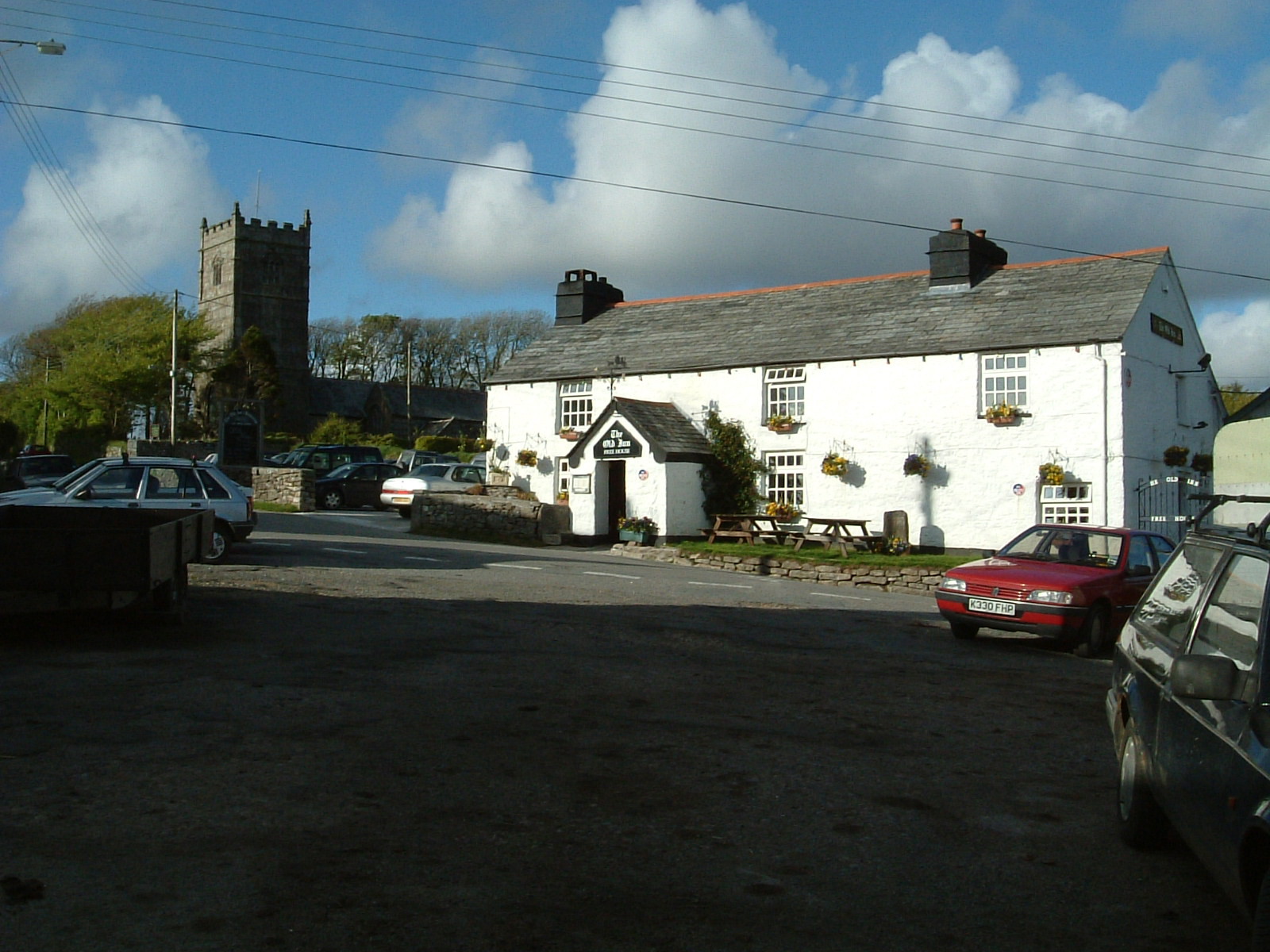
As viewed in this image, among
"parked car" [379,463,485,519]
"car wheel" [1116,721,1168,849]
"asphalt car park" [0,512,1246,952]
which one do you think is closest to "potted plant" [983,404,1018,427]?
"parked car" [379,463,485,519]

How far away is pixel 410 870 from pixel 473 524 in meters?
23.8

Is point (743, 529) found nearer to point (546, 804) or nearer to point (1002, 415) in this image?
point (1002, 415)

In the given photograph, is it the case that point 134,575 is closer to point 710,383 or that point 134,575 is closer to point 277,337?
point 710,383

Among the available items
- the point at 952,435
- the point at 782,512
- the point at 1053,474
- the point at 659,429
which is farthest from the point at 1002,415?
the point at 659,429

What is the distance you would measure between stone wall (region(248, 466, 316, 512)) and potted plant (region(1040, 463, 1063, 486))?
19926mm

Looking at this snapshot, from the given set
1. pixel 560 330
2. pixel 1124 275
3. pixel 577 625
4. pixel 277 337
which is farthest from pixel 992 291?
pixel 277 337

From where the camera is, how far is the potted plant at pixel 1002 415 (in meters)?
26.0

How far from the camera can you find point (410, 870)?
196 inches

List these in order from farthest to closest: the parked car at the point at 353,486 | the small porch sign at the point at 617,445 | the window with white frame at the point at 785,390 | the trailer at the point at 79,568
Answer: the parked car at the point at 353,486, the window with white frame at the point at 785,390, the small porch sign at the point at 617,445, the trailer at the point at 79,568

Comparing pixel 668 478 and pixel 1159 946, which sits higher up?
pixel 668 478

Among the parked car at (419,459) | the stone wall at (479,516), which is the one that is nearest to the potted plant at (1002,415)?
the stone wall at (479,516)

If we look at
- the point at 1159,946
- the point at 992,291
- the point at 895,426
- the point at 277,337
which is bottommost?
the point at 1159,946

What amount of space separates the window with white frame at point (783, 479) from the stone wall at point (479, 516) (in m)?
5.77

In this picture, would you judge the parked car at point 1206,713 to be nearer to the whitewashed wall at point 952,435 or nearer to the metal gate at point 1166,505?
the whitewashed wall at point 952,435
